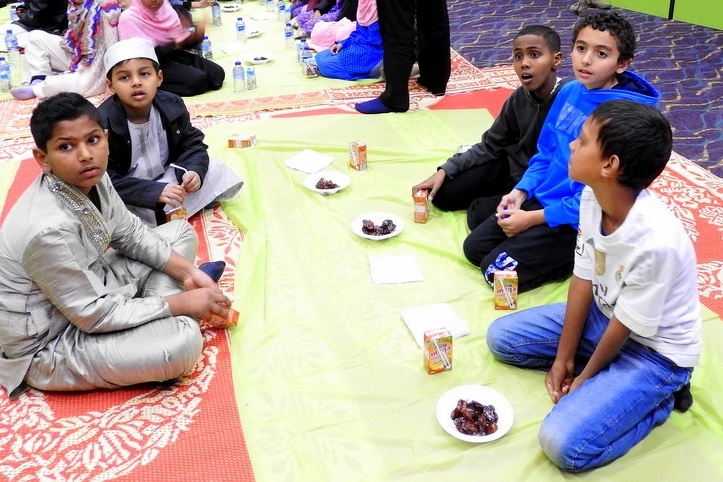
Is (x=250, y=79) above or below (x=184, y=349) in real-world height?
below

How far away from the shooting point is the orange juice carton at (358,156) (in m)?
3.39

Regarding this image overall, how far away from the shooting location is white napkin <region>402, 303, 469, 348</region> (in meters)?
2.29

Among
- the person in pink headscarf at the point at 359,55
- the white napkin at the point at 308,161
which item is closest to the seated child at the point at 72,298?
the white napkin at the point at 308,161

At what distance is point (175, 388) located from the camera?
2104mm

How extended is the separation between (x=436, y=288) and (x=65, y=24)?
14.7 ft

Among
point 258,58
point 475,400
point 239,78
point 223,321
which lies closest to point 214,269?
point 223,321

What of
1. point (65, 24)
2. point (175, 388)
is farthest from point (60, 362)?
point (65, 24)

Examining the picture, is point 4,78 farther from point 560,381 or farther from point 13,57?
point 560,381

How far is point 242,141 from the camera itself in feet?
12.0

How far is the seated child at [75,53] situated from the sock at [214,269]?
2632 mm

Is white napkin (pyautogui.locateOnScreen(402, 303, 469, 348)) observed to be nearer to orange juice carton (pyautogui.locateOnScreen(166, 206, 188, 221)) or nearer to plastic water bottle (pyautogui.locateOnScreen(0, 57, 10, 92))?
orange juice carton (pyautogui.locateOnScreen(166, 206, 188, 221))

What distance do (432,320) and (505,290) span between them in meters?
0.29

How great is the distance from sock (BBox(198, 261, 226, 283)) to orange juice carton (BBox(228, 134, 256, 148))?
123 cm

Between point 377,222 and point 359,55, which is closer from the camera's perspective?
point 377,222
